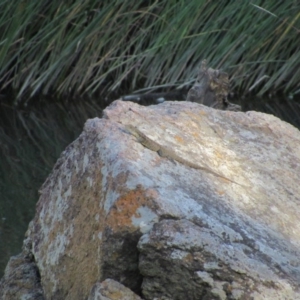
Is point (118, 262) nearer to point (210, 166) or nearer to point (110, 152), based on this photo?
point (110, 152)

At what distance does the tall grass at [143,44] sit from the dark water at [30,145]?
220 millimetres

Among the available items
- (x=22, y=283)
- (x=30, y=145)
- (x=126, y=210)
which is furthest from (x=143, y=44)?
(x=126, y=210)

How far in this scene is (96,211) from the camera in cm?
175

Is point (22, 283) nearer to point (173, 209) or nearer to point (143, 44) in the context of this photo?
point (173, 209)

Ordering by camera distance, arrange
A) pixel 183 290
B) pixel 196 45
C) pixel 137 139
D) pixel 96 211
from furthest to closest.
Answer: pixel 196 45
pixel 137 139
pixel 96 211
pixel 183 290

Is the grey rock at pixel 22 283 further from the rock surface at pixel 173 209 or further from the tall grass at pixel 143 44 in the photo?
the tall grass at pixel 143 44

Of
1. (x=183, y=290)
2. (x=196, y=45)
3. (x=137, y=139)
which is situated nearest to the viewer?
(x=183, y=290)

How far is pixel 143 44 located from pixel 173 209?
4.33 metres

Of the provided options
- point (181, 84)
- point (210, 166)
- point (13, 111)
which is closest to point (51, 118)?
point (13, 111)

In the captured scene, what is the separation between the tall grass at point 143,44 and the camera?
5375mm

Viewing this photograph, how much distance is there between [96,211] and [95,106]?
13.2 ft

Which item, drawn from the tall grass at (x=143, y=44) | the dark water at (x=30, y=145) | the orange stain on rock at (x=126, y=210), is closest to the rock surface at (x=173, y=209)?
the orange stain on rock at (x=126, y=210)

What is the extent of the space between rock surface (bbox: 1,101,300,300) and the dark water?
1287 mm

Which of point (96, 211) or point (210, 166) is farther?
point (210, 166)
